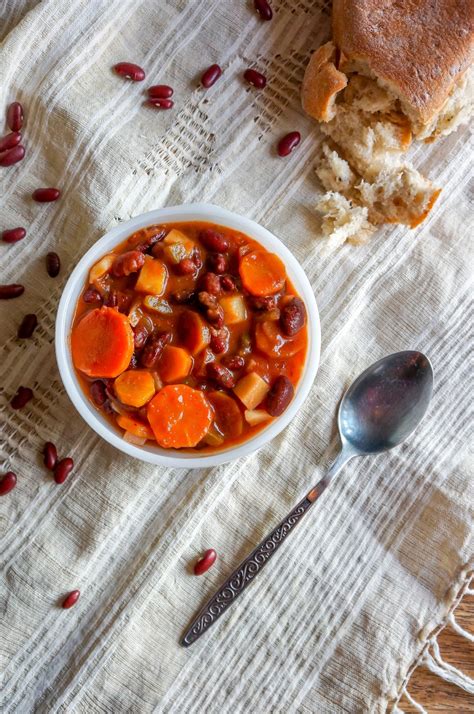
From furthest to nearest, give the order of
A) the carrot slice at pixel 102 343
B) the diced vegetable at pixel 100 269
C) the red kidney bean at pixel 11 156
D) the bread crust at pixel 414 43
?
the red kidney bean at pixel 11 156
the bread crust at pixel 414 43
the diced vegetable at pixel 100 269
the carrot slice at pixel 102 343

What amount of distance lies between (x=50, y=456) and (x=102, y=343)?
57 cm

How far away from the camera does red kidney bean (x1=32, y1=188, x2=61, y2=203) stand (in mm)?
2826

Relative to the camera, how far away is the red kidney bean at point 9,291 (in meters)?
2.78

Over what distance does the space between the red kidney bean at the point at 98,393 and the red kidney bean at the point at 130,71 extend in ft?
4.19

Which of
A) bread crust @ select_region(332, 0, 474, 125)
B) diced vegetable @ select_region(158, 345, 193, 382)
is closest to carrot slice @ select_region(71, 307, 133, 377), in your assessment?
diced vegetable @ select_region(158, 345, 193, 382)

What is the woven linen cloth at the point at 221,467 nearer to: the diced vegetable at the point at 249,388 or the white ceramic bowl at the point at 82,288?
the white ceramic bowl at the point at 82,288

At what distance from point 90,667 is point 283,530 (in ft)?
3.05

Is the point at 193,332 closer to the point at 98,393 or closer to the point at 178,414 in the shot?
the point at 178,414

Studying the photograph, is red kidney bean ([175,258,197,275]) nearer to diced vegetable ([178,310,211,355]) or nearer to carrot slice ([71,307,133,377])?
diced vegetable ([178,310,211,355])

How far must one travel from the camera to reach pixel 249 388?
2.50m

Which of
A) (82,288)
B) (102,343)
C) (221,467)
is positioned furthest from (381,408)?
(82,288)

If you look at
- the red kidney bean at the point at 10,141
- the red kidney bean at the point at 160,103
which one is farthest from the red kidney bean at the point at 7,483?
the red kidney bean at the point at 160,103

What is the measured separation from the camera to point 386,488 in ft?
9.55

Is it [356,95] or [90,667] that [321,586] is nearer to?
[90,667]
